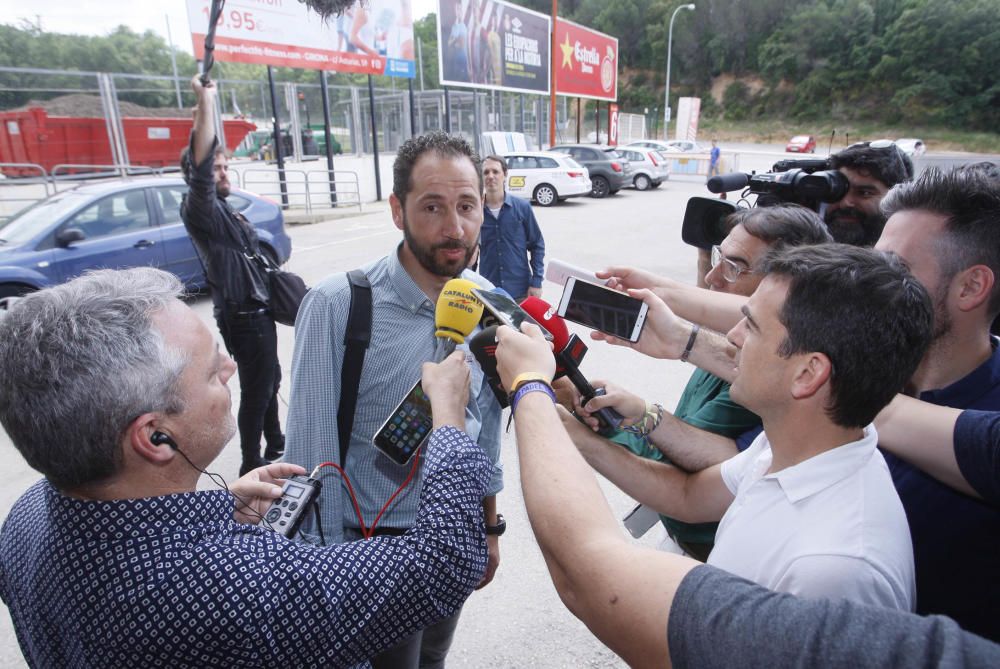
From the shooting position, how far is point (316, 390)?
1.74 metres

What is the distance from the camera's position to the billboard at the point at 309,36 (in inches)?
471

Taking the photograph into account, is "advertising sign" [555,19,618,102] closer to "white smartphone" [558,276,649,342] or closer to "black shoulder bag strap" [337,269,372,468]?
"white smartphone" [558,276,649,342]

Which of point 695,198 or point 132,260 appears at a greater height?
point 695,198

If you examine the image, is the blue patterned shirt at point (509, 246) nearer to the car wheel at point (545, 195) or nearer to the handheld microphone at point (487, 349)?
Answer: the handheld microphone at point (487, 349)

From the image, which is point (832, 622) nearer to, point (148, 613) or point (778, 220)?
point (148, 613)

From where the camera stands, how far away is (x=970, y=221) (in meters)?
1.51

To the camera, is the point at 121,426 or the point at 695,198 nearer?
the point at 121,426

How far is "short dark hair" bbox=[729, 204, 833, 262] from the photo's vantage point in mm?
2008

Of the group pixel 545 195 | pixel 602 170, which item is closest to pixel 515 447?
pixel 545 195

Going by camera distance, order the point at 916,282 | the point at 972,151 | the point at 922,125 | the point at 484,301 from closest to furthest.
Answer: the point at 916,282
the point at 484,301
the point at 972,151
the point at 922,125

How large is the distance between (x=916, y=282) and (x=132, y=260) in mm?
7372

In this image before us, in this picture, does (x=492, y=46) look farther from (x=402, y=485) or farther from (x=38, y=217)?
(x=402, y=485)

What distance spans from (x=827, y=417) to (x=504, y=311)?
0.79m

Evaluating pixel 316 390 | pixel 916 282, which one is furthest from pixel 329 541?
pixel 916 282
